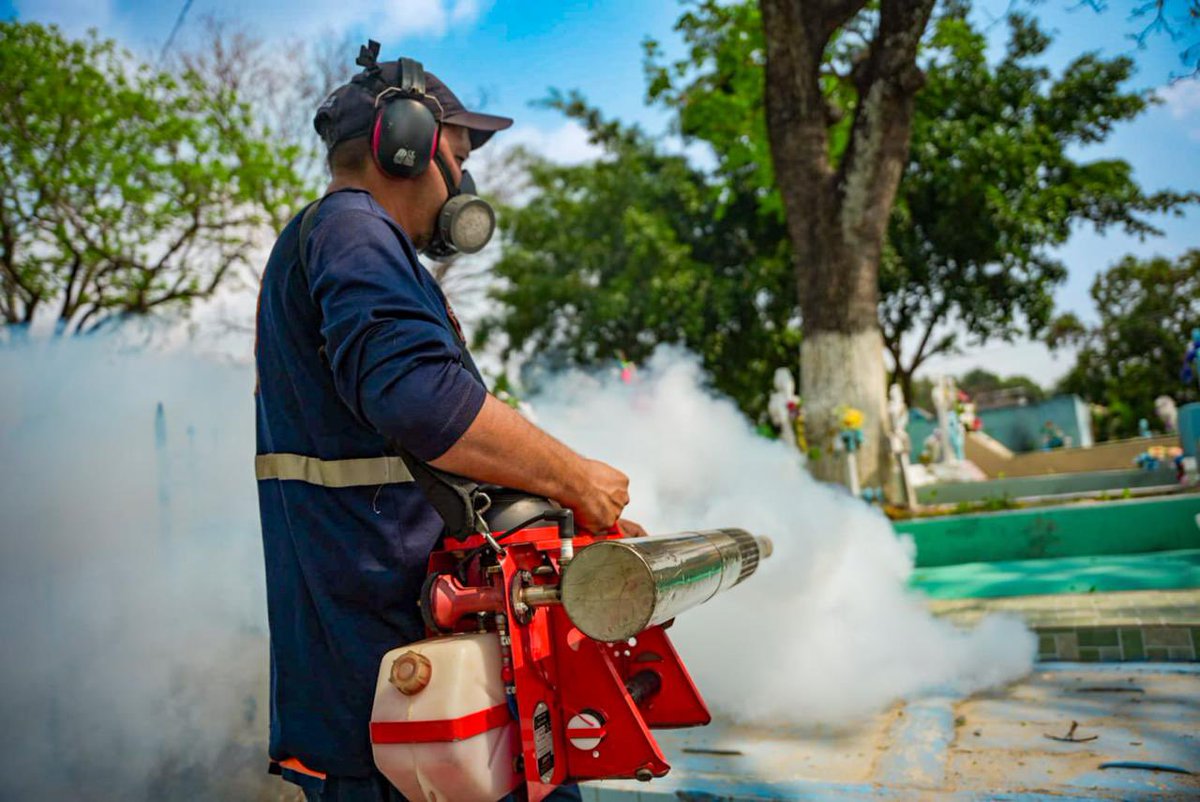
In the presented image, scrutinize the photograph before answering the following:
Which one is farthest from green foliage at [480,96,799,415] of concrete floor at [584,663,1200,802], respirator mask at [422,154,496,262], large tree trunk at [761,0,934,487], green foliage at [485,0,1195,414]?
respirator mask at [422,154,496,262]

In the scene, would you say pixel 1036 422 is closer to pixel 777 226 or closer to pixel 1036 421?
pixel 1036 421

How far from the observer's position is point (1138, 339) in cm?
3161

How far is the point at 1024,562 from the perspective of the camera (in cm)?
732

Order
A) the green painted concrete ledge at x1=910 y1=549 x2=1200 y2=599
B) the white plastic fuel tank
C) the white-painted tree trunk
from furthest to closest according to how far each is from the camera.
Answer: the white-painted tree trunk → the green painted concrete ledge at x1=910 y1=549 x2=1200 y2=599 → the white plastic fuel tank

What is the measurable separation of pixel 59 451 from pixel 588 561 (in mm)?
3068

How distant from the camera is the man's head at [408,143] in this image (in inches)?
61.1

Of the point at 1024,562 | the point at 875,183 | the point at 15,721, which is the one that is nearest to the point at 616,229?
the point at 875,183

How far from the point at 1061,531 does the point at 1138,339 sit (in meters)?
29.6

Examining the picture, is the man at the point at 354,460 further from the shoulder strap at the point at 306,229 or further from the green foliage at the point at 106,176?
the green foliage at the point at 106,176

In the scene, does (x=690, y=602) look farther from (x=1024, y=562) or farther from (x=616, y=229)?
(x=616, y=229)

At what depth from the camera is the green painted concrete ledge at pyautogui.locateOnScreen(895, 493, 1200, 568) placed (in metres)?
6.90

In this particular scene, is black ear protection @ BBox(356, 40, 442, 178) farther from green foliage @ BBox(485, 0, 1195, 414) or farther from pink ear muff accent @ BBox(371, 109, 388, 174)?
green foliage @ BBox(485, 0, 1195, 414)

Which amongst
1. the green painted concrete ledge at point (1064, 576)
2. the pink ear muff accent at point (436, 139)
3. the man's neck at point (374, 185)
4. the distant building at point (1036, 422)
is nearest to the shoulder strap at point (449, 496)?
the man's neck at point (374, 185)

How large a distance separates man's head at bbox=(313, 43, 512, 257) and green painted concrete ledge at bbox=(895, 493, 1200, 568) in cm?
696
